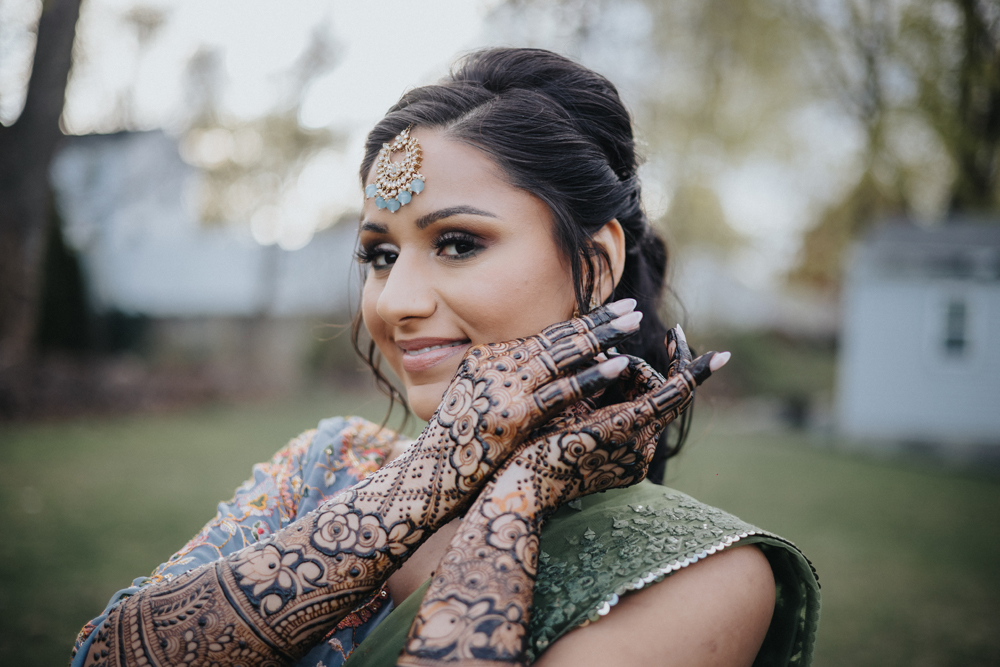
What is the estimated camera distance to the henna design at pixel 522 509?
42.8 inches

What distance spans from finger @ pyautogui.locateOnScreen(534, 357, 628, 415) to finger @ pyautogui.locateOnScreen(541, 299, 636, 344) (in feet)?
0.33

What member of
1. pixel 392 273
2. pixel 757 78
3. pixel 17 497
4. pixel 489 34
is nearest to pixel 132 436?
pixel 17 497

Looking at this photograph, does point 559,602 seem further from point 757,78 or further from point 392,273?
point 757,78

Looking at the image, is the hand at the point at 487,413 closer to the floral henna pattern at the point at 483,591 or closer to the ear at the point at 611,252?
the floral henna pattern at the point at 483,591

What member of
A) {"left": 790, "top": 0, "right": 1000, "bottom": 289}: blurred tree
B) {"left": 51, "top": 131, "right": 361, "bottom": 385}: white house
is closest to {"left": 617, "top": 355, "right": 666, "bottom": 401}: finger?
{"left": 51, "top": 131, "right": 361, "bottom": 385}: white house

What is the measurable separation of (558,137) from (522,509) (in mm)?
1028

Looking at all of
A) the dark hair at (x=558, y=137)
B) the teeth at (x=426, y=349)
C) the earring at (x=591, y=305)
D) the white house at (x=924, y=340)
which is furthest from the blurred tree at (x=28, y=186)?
the white house at (x=924, y=340)

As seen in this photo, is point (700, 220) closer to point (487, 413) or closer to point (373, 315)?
point (373, 315)

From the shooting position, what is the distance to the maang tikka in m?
1.64

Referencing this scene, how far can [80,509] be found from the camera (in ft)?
21.6

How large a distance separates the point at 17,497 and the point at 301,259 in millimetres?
18547

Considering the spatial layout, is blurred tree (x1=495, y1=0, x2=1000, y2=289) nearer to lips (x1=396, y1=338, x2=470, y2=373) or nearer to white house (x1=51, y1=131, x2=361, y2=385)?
white house (x1=51, y1=131, x2=361, y2=385)

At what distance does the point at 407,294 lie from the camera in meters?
1.60

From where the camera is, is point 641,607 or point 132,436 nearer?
point 641,607
